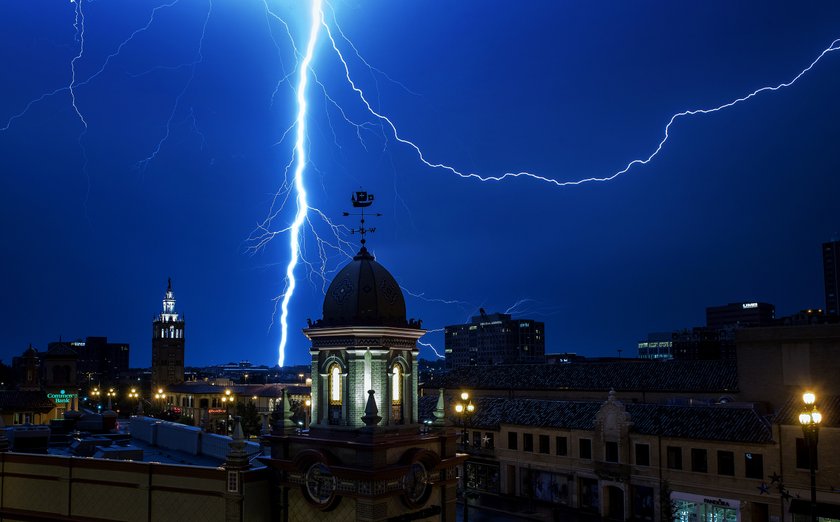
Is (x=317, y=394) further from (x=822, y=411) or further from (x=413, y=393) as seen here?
(x=822, y=411)

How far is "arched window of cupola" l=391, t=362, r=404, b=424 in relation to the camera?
2142 cm

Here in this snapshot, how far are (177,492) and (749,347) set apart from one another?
35.6 meters

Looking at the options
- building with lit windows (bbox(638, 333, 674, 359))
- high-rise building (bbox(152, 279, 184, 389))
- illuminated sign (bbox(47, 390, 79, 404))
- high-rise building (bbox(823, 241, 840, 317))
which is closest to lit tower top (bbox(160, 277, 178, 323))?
high-rise building (bbox(152, 279, 184, 389))

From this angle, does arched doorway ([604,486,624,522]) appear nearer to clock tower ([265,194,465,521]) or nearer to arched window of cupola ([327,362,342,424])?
clock tower ([265,194,465,521])

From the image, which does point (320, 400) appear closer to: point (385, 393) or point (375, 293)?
point (385, 393)

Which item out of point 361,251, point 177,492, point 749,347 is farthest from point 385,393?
point 749,347

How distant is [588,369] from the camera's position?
55938 mm

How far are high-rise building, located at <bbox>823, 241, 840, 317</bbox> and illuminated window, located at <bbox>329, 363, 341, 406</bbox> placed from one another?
199 meters

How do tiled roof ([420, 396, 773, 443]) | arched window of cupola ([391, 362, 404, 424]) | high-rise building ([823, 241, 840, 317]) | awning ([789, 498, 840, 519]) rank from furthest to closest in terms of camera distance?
high-rise building ([823, 241, 840, 317]) < tiled roof ([420, 396, 773, 443]) < awning ([789, 498, 840, 519]) < arched window of cupola ([391, 362, 404, 424])

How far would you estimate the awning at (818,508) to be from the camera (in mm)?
33906

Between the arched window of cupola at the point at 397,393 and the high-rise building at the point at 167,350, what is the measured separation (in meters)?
136

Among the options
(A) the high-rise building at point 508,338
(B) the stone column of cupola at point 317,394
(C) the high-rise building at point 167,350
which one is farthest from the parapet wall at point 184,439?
(A) the high-rise building at point 508,338

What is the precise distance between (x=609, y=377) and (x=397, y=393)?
35888 millimetres

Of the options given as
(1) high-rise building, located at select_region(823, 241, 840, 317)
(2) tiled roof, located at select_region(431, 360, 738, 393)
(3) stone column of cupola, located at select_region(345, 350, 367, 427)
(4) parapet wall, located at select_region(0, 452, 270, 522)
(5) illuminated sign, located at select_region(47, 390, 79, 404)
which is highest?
(1) high-rise building, located at select_region(823, 241, 840, 317)
